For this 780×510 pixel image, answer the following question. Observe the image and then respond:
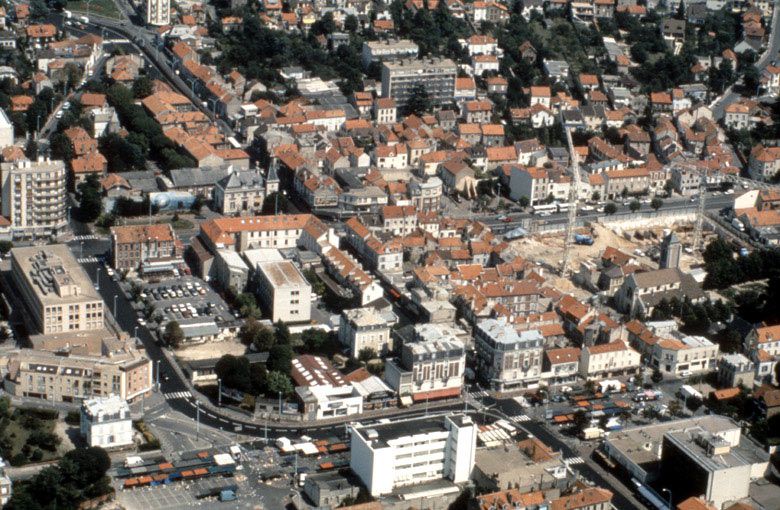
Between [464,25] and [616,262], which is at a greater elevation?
[464,25]

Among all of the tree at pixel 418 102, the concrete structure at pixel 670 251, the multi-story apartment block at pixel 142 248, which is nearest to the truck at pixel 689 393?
the concrete structure at pixel 670 251

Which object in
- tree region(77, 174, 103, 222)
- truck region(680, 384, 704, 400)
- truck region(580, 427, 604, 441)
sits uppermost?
tree region(77, 174, 103, 222)

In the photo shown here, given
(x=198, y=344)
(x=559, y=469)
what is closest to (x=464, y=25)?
(x=198, y=344)

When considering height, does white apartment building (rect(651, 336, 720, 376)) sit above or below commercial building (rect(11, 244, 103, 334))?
below

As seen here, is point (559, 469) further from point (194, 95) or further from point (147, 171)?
point (194, 95)

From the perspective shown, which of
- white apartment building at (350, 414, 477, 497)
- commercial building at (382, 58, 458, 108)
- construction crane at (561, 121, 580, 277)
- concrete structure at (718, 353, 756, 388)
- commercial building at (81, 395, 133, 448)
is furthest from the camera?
commercial building at (382, 58, 458, 108)

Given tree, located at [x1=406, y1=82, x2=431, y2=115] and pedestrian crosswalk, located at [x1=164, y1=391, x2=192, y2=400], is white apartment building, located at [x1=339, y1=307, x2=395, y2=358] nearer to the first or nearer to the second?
pedestrian crosswalk, located at [x1=164, y1=391, x2=192, y2=400]

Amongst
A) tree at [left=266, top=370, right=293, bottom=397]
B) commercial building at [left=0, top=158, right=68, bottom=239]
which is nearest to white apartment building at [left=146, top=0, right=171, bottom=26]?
commercial building at [left=0, top=158, right=68, bottom=239]
